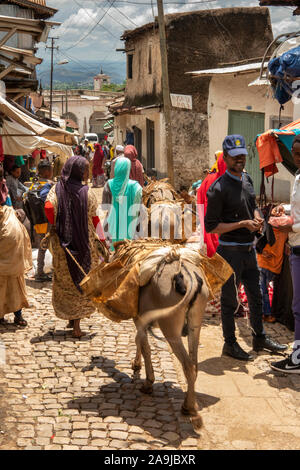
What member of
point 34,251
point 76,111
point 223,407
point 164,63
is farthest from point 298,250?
point 76,111

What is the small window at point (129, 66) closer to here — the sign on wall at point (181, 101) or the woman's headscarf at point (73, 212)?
the sign on wall at point (181, 101)

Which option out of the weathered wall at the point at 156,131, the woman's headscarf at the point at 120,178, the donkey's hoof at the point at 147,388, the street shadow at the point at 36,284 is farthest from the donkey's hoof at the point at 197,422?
the weathered wall at the point at 156,131

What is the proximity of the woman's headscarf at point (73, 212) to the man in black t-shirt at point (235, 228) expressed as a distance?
4.95 ft

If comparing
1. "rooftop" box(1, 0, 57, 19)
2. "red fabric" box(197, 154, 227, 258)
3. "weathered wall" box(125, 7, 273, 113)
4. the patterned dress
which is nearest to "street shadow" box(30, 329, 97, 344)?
the patterned dress

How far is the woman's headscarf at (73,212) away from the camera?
6.29 m

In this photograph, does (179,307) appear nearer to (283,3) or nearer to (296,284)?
(296,284)

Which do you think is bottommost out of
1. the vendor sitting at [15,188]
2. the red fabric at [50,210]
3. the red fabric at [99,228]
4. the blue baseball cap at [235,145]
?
the red fabric at [99,228]

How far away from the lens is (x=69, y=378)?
5.37 meters

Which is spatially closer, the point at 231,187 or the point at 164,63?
the point at 231,187

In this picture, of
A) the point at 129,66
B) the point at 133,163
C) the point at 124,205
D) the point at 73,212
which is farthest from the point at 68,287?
the point at 129,66

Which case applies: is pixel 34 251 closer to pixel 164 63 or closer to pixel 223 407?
pixel 223 407

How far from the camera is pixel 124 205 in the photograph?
269 inches

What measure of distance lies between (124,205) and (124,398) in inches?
101
